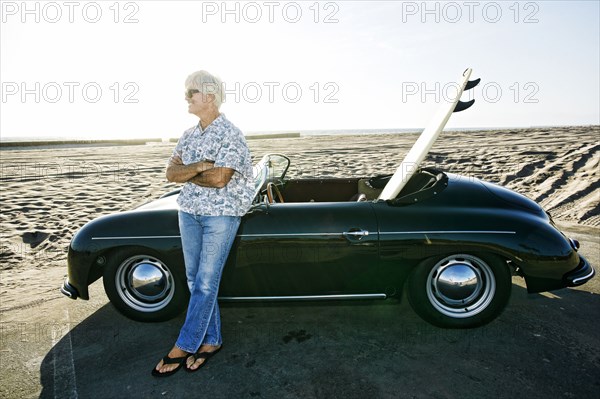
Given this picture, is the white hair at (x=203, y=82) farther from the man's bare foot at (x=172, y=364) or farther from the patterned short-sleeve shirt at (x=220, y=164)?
the man's bare foot at (x=172, y=364)

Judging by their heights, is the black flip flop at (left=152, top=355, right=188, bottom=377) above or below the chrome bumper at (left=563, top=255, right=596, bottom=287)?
below

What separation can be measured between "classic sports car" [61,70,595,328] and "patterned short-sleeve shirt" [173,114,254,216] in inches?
16.1

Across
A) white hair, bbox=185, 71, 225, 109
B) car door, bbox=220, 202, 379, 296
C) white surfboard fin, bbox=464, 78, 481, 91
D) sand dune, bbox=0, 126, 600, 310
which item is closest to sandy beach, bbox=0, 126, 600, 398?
sand dune, bbox=0, 126, 600, 310

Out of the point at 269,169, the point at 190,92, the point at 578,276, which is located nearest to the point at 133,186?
the point at 269,169

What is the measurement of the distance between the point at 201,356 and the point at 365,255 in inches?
53.6

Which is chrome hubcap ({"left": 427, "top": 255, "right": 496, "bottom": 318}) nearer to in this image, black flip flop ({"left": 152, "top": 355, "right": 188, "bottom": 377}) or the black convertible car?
the black convertible car

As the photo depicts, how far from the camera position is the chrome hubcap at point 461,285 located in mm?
2973

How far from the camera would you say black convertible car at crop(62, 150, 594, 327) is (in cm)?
292

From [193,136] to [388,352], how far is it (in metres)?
2.01

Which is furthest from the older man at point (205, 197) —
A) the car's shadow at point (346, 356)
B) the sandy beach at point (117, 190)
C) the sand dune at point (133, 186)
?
the sand dune at point (133, 186)

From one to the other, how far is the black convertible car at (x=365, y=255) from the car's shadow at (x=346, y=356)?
22 cm

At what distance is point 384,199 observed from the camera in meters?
3.16

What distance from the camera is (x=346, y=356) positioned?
8.99ft

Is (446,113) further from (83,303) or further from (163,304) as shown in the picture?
(83,303)
